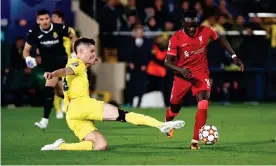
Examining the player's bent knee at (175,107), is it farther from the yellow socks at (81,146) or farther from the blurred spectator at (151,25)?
the blurred spectator at (151,25)

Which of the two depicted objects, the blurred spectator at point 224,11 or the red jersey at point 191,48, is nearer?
the red jersey at point 191,48

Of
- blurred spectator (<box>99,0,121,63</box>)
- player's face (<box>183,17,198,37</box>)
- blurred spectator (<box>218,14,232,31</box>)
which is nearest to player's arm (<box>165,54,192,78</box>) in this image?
player's face (<box>183,17,198,37</box>)

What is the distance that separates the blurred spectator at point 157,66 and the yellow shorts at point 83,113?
38.3 feet

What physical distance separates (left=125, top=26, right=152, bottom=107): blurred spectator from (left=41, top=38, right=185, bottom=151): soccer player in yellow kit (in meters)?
12.1

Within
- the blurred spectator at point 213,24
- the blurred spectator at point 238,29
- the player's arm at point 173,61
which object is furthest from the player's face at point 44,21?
the blurred spectator at point 238,29

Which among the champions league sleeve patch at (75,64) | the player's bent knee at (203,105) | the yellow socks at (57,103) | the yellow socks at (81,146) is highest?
the champions league sleeve patch at (75,64)

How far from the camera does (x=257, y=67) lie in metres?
25.8

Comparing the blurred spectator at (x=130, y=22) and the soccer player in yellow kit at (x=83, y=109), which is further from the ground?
the blurred spectator at (x=130, y=22)

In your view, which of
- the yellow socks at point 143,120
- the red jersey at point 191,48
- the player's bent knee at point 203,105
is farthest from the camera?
the red jersey at point 191,48

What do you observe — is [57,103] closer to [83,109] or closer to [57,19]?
[57,19]

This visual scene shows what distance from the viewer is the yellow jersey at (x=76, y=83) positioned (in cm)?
1244

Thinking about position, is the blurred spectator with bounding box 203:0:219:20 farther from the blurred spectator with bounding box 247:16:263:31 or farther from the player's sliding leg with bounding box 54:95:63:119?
the player's sliding leg with bounding box 54:95:63:119

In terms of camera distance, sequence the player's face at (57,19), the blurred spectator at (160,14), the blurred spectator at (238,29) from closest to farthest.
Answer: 1. the player's face at (57,19)
2. the blurred spectator at (160,14)
3. the blurred spectator at (238,29)

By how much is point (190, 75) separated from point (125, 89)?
12.4 meters
